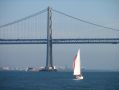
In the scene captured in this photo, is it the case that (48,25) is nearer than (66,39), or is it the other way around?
(66,39)

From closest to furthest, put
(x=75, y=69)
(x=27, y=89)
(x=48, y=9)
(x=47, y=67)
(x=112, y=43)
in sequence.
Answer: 1. (x=27, y=89)
2. (x=75, y=69)
3. (x=112, y=43)
4. (x=47, y=67)
5. (x=48, y=9)

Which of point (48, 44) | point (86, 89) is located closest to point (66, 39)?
point (48, 44)

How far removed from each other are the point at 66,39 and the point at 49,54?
128 inches

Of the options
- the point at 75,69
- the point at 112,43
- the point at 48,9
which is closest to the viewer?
the point at 75,69

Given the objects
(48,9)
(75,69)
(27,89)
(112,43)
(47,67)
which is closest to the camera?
(27,89)

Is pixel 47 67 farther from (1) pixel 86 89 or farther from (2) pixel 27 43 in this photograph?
(1) pixel 86 89

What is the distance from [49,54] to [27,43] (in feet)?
12.5

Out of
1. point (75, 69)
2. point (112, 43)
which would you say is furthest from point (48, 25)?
point (75, 69)

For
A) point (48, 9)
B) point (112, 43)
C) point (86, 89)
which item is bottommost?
point (86, 89)

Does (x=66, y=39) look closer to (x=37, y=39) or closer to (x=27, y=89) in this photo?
(x=37, y=39)

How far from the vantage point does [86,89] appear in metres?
37.2

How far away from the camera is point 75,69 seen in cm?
4784

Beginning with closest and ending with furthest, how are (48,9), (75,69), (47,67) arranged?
(75,69), (47,67), (48,9)

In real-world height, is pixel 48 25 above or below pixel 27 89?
above
